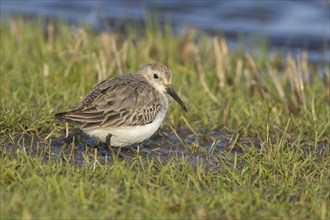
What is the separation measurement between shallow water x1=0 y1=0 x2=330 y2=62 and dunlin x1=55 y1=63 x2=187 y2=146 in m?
6.02

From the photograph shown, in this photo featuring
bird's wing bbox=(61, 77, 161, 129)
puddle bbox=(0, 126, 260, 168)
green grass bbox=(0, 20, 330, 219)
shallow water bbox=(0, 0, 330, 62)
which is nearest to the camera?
green grass bbox=(0, 20, 330, 219)

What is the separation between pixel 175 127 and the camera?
783cm

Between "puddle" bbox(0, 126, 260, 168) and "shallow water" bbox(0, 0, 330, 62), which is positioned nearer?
"puddle" bbox(0, 126, 260, 168)

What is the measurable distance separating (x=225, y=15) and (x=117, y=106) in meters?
7.86

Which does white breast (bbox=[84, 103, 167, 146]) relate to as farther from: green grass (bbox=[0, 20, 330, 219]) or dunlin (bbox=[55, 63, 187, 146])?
green grass (bbox=[0, 20, 330, 219])

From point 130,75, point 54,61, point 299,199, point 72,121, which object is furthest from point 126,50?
point 299,199

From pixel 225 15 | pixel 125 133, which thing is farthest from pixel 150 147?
pixel 225 15

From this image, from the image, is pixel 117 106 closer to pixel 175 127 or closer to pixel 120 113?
pixel 120 113

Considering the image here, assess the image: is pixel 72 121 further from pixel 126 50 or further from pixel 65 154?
pixel 126 50

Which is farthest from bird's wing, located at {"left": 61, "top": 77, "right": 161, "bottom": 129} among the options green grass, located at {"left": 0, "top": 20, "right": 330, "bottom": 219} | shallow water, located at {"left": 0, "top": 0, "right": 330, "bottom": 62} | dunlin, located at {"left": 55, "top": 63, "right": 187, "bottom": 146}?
shallow water, located at {"left": 0, "top": 0, "right": 330, "bottom": 62}

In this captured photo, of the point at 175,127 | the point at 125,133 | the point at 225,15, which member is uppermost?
the point at 125,133

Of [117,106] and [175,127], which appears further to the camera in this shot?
[175,127]

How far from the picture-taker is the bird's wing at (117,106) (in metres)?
6.74

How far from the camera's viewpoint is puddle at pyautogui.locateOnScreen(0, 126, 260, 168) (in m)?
6.57
